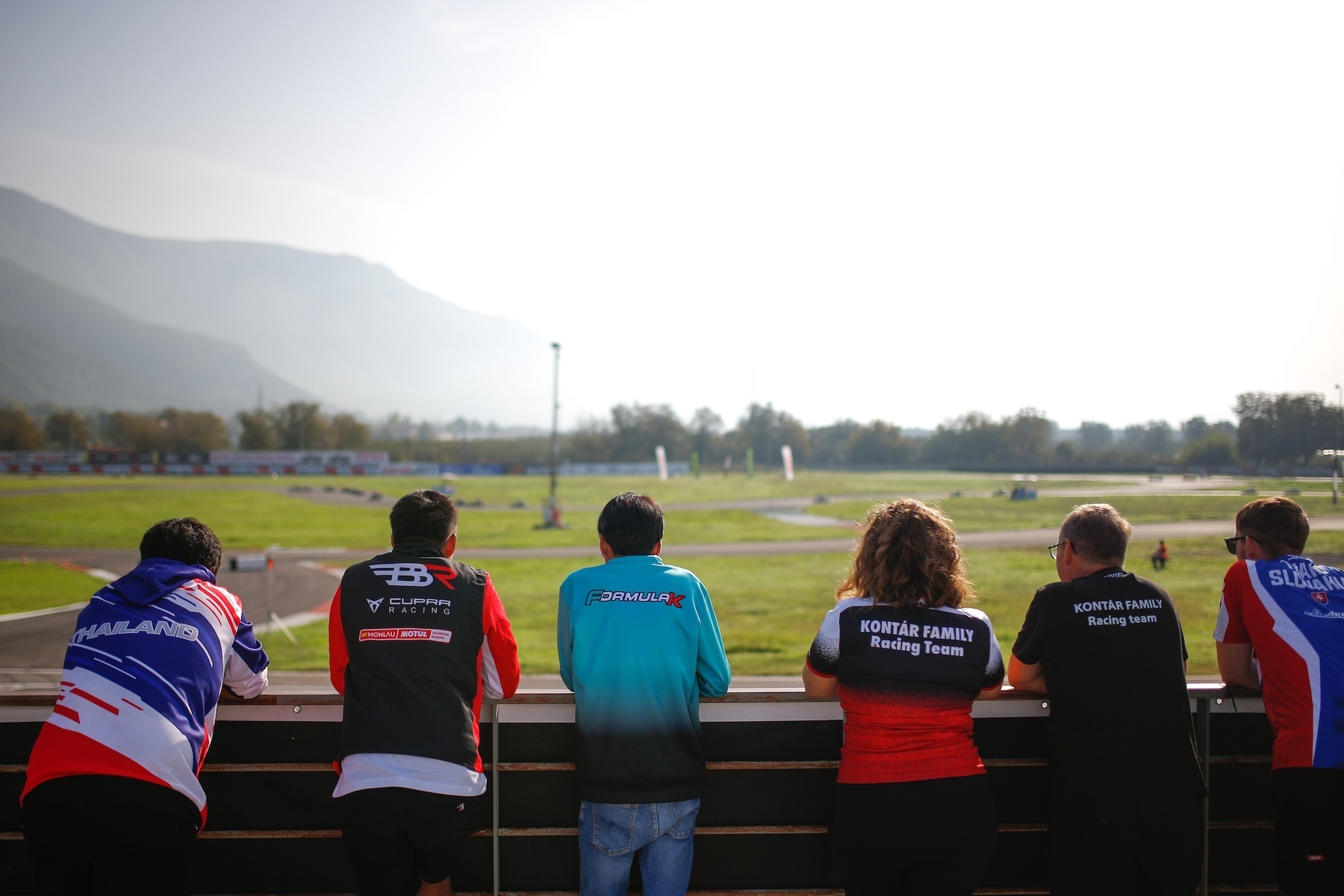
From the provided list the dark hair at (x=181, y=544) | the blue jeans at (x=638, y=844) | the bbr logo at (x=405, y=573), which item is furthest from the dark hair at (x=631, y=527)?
the dark hair at (x=181, y=544)

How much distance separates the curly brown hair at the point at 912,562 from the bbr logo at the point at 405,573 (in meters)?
1.51

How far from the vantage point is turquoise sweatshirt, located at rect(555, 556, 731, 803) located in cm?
252

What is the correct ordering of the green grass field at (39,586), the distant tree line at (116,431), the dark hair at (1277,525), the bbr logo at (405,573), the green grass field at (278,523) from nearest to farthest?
the bbr logo at (405,573), the dark hair at (1277,525), the green grass field at (39,586), the green grass field at (278,523), the distant tree line at (116,431)

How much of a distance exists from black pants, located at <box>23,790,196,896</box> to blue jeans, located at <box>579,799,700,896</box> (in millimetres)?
1392

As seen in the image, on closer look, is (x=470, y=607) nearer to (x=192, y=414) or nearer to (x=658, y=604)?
(x=658, y=604)

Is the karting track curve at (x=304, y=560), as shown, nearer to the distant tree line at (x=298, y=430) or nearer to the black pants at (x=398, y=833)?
the black pants at (x=398, y=833)

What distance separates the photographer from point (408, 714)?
2.47 m

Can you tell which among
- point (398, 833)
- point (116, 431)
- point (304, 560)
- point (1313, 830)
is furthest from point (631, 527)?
point (116, 431)

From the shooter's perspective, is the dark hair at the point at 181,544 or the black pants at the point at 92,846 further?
the dark hair at the point at 181,544

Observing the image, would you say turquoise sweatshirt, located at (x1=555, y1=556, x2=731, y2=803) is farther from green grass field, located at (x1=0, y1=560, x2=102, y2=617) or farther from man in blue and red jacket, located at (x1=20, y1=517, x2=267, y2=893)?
green grass field, located at (x1=0, y1=560, x2=102, y2=617)

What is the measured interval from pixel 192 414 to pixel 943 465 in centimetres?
8248

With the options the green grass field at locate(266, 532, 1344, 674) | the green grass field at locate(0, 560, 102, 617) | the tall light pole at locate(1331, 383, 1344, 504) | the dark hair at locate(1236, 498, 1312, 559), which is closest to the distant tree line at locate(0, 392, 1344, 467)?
the tall light pole at locate(1331, 383, 1344, 504)

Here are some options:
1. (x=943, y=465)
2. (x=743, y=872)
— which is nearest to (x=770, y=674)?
(x=743, y=872)

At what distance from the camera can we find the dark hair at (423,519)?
2682mm
